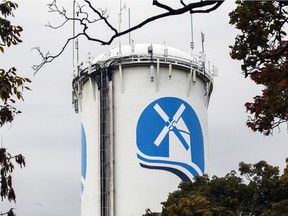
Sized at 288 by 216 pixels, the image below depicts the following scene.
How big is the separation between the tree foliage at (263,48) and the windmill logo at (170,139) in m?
39.6

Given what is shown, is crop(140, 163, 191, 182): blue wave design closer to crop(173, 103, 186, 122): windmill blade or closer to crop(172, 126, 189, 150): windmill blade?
crop(172, 126, 189, 150): windmill blade

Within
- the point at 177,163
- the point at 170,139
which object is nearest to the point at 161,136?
the point at 170,139

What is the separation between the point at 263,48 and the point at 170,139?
134 ft

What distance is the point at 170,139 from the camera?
54281 millimetres

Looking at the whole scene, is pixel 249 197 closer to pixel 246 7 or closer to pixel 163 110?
pixel 163 110

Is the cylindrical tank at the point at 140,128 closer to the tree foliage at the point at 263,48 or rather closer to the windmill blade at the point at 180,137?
the windmill blade at the point at 180,137

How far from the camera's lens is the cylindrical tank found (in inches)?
2114

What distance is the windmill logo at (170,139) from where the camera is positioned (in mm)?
53844

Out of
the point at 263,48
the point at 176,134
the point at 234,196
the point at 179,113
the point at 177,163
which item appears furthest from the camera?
the point at 179,113

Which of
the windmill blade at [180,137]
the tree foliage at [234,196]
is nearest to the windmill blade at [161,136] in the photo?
the windmill blade at [180,137]

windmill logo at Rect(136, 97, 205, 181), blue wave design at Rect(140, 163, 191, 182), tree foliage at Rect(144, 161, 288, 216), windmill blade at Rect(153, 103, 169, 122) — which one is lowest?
tree foliage at Rect(144, 161, 288, 216)

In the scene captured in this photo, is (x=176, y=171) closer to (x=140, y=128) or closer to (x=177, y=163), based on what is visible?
(x=177, y=163)

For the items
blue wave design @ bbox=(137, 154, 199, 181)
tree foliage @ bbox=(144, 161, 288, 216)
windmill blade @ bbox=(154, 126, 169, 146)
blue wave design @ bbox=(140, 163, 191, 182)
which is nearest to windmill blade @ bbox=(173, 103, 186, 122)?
windmill blade @ bbox=(154, 126, 169, 146)

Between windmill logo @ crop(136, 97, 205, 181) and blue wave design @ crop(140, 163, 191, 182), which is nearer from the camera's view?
blue wave design @ crop(140, 163, 191, 182)
